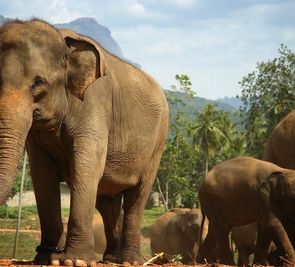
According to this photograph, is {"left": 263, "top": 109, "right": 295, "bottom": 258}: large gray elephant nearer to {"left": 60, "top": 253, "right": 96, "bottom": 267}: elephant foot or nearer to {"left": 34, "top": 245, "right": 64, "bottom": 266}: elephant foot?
{"left": 34, "top": 245, "right": 64, "bottom": 266}: elephant foot

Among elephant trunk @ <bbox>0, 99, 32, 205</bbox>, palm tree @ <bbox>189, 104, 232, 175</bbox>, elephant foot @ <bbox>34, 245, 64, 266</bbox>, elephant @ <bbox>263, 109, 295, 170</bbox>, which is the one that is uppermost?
palm tree @ <bbox>189, 104, 232, 175</bbox>

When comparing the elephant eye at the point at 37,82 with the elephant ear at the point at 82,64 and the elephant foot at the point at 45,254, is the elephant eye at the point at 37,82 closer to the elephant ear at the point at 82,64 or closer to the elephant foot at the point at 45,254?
the elephant ear at the point at 82,64

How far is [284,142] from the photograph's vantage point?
1262 cm

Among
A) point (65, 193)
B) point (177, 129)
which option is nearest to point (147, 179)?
point (177, 129)

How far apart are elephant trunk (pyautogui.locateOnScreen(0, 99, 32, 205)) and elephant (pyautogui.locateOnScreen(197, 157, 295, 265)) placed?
6.80m

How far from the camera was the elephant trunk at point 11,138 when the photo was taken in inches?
201

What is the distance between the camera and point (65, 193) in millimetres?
61125

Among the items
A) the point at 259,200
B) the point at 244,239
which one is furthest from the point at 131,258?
the point at 244,239

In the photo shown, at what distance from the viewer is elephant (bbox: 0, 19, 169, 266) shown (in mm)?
5516

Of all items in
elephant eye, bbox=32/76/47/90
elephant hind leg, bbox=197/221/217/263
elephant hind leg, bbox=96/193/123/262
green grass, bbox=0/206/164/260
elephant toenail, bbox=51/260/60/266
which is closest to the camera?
elephant eye, bbox=32/76/47/90

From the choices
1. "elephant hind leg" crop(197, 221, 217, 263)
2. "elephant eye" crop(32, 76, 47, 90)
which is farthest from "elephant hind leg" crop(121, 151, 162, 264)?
"elephant hind leg" crop(197, 221, 217, 263)

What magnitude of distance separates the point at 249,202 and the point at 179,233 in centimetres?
843

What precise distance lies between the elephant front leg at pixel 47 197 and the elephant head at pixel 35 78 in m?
0.33

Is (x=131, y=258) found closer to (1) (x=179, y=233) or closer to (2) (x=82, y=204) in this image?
(2) (x=82, y=204)
